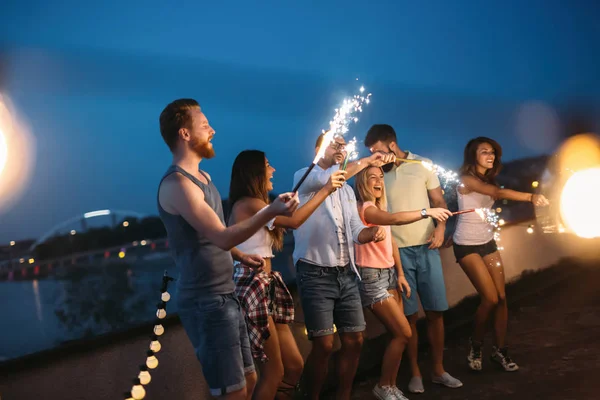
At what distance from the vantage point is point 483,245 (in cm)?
613

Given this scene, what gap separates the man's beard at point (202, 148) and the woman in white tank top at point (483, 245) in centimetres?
350

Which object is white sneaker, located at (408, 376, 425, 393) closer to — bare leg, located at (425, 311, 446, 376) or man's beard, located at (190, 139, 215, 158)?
bare leg, located at (425, 311, 446, 376)

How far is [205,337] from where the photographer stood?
10.5 feet

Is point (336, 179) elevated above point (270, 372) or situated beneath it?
elevated above

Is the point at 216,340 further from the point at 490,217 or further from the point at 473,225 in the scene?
the point at 490,217

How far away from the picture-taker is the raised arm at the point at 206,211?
292 centimetres

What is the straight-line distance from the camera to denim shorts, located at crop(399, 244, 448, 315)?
5.86m

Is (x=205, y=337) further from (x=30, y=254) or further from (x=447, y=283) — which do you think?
(x=30, y=254)

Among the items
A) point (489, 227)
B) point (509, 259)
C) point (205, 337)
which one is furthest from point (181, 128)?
point (509, 259)

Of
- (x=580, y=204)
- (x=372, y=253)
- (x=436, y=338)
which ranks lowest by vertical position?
(x=436, y=338)

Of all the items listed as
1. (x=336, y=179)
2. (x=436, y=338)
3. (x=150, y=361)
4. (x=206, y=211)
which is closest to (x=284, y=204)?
(x=206, y=211)

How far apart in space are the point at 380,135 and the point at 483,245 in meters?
1.49

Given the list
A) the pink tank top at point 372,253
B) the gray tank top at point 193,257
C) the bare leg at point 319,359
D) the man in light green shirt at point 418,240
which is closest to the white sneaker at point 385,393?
the man in light green shirt at point 418,240

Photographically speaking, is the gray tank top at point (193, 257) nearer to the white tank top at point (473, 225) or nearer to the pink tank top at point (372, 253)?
the pink tank top at point (372, 253)
